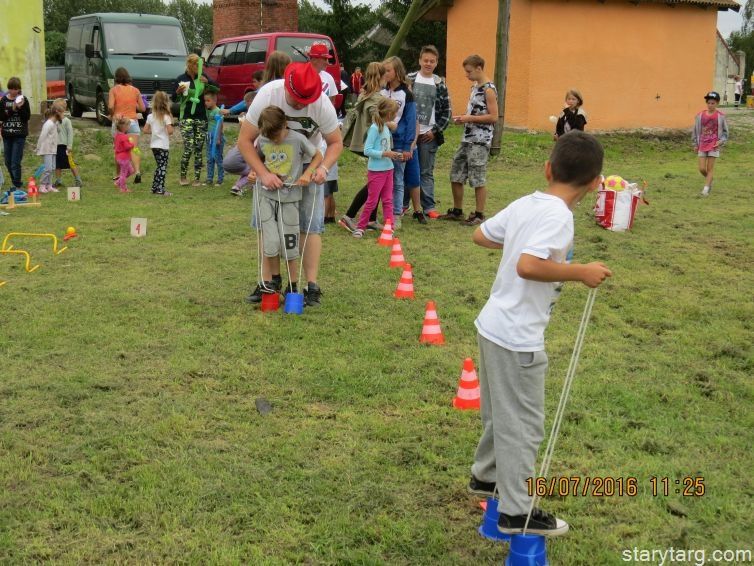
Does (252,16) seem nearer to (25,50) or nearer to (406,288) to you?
(25,50)

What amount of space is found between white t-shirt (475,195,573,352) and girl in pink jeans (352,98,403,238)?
6415 mm

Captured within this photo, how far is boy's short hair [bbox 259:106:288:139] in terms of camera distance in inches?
250

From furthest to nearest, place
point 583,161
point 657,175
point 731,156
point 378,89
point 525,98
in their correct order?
1. point 525,98
2. point 731,156
3. point 657,175
4. point 378,89
5. point 583,161

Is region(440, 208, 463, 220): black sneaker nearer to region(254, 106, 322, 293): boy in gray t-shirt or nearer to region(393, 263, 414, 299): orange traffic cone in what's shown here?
region(393, 263, 414, 299): orange traffic cone

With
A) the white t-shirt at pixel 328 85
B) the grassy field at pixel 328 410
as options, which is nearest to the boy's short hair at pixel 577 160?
the grassy field at pixel 328 410

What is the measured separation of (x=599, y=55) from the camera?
2330 centimetres

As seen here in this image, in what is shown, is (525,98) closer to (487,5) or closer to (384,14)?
(487,5)

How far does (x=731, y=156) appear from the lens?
2088 centimetres

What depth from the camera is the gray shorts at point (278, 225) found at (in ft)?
21.9

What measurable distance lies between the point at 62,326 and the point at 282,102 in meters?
2.31

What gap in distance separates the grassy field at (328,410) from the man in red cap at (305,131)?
1.30ft

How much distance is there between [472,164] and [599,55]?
14.4m

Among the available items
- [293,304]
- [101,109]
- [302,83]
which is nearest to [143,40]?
[101,109]

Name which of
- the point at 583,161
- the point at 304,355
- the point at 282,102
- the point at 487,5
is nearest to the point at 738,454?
the point at 583,161
